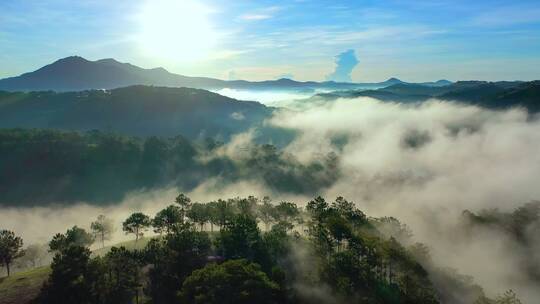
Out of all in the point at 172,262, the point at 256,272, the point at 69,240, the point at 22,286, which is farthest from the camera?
the point at 69,240

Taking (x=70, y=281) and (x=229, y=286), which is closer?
(x=229, y=286)

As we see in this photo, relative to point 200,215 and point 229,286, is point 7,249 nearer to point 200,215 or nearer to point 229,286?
point 200,215

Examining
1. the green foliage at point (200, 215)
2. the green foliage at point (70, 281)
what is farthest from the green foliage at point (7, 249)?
the green foliage at point (200, 215)

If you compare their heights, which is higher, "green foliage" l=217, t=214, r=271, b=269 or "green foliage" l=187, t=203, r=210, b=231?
"green foliage" l=217, t=214, r=271, b=269

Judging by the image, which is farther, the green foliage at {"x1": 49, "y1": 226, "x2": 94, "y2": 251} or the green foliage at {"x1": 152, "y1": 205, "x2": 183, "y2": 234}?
the green foliage at {"x1": 152, "y1": 205, "x2": 183, "y2": 234}

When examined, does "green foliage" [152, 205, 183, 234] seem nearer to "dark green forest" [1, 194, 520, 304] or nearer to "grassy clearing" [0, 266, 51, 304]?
"dark green forest" [1, 194, 520, 304]

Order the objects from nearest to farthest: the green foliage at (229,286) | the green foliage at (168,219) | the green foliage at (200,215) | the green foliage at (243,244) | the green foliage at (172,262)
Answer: the green foliage at (229,286), the green foliage at (172,262), the green foliage at (243,244), the green foliage at (168,219), the green foliage at (200,215)

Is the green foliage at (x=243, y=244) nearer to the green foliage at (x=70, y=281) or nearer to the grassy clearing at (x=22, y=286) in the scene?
the green foliage at (x=70, y=281)

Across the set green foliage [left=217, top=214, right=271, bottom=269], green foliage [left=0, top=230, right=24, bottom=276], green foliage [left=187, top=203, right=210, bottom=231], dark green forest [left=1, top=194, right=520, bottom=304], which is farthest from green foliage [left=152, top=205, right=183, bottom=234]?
green foliage [left=0, top=230, right=24, bottom=276]

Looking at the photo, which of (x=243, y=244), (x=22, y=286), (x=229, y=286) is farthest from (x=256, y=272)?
(x=22, y=286)

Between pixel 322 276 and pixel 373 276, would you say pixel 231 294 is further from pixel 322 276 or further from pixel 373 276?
pixel 373 276
